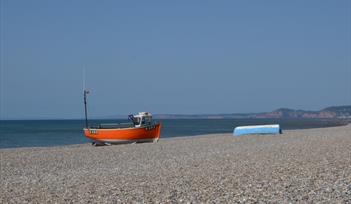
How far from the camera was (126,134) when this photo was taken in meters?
37.0

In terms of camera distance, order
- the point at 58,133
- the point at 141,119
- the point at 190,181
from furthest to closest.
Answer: the point at 58,133 → the point at 141,119 → the point at 190,181

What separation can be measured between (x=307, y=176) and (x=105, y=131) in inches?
1000

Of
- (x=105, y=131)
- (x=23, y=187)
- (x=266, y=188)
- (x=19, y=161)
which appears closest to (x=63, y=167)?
(x=19, y=161)

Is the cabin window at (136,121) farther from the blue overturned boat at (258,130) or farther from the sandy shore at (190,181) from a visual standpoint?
the sandy shore at (190,181)

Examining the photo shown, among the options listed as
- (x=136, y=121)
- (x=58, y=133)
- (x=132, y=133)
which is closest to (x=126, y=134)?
(x=132, y=133)

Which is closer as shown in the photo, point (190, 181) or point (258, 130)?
point (190, 181)

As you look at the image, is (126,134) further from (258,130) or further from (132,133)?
(258,130)

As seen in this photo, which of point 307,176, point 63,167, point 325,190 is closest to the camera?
point 325,190

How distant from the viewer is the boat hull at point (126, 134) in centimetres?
3703

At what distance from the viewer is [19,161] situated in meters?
24.3

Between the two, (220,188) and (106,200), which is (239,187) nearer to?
(220,188)

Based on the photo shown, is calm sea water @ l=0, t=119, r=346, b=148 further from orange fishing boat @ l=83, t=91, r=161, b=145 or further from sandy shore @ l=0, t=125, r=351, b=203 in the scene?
sandy shore @ l=0, t=125, r=351, b=203

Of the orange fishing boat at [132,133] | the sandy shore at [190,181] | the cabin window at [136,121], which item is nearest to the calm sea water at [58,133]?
the orange fishing boat at [132,133]

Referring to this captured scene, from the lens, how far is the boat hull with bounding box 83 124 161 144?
3703cm
